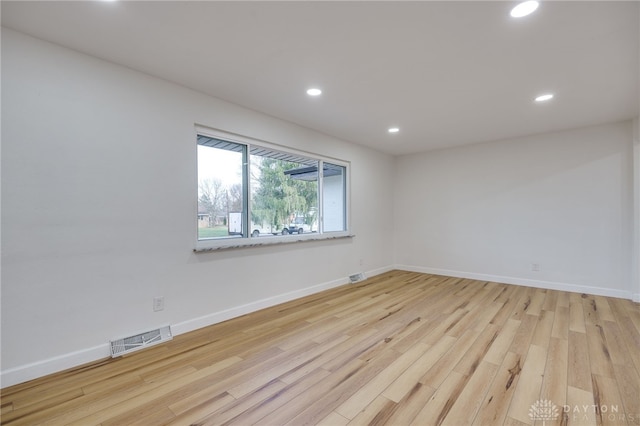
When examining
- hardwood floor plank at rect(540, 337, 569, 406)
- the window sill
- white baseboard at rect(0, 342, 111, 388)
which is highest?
the window sill

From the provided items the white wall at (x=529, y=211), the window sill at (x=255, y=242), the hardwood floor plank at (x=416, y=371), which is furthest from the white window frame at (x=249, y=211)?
the hardwood floor plank at (x=416, y=371)

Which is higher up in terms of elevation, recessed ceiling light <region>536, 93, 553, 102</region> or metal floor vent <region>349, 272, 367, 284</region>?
recessed ceiling light <region>536, 93, 553, 102</region>

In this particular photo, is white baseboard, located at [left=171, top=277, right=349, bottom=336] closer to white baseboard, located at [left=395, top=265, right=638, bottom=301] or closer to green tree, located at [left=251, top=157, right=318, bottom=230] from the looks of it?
green tree, located at [left=251, top=157, right=318, bottom=230]

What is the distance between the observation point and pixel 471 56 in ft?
7.63

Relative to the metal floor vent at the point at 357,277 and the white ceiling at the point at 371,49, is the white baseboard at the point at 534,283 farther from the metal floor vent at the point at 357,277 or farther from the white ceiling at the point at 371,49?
the white ceiling at the point at 371,49

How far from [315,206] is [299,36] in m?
2.76

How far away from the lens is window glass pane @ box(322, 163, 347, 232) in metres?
4.73

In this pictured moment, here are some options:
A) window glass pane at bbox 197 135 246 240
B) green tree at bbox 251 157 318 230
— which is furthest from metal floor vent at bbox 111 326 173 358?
green tree at bbox 251 157 318 230

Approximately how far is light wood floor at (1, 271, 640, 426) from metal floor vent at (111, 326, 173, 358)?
9 centimetres

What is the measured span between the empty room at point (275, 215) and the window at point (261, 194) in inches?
1.3

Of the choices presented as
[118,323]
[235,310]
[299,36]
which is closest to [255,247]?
[235,310]

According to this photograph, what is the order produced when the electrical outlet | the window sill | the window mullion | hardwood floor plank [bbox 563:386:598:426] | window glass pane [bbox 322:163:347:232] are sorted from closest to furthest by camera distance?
1. hardwood floor plank [bbox 563:386:598:426]
2. the electrical outlet
3. the window sill
4. the window mullion
5. window glass pane [bbox 322:163:347:232]

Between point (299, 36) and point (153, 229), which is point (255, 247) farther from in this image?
point (299, 36)

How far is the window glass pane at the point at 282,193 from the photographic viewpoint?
143 inches
